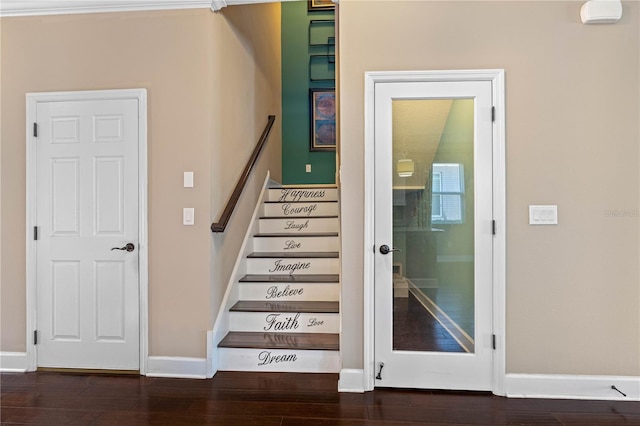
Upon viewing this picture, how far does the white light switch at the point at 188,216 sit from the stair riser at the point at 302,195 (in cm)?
165

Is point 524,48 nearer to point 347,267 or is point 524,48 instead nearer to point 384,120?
point 384,120

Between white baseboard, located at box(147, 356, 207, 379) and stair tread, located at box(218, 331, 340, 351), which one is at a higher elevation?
stair tread, located at box(218, 331, 340, 351)

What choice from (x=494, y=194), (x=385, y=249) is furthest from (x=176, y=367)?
(x=494, y=194)

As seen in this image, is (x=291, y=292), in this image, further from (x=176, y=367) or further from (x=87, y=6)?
(x=87, y=6)

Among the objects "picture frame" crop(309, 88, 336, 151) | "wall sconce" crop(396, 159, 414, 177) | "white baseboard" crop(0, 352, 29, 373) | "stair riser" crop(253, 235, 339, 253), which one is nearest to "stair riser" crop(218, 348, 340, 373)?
"stair riser" crop(253, 235, 339, 253)

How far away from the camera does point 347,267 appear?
2.31 metres

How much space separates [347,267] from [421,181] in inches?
30.7

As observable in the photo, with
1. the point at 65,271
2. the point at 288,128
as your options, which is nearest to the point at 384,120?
the point at 65,271

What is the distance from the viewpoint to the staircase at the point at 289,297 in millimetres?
2523

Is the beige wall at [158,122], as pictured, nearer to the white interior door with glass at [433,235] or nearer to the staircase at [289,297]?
the staircase at [289,297]

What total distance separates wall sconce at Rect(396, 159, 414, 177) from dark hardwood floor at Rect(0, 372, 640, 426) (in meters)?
1.47

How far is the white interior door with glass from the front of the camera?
2266mm

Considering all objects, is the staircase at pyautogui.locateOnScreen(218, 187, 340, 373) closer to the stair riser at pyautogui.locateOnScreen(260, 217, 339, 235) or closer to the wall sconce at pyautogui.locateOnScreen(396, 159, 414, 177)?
the stair riser at pyautogui.locateOnScreen(260, 217, 339, 235)

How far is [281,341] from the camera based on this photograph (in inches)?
102
